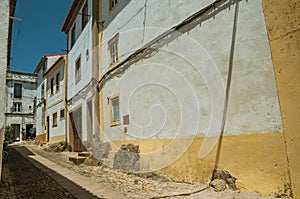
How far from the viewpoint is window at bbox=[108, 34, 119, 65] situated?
1058 cm

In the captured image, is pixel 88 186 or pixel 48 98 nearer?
pixel 88 186

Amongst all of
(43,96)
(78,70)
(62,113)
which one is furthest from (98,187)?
(43,96)

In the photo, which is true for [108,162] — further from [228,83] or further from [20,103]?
[20,103]

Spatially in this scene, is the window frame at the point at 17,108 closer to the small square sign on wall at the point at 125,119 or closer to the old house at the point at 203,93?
the old house at the point at 203,93

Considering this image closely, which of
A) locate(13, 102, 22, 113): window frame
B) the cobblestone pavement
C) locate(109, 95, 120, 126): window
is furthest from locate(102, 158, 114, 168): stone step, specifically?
locate(13, 102, 22, 113): window frame

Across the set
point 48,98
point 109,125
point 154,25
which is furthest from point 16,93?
point 154,25

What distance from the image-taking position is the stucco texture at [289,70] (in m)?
3.75

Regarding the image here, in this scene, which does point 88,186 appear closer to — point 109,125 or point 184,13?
point 109,125

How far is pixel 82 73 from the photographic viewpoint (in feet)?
45.0

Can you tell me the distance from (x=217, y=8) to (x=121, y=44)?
5127mm

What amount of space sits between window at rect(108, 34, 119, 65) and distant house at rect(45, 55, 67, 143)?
703 cm

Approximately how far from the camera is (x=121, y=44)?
10.1 metres

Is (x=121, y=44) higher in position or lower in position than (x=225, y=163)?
higher

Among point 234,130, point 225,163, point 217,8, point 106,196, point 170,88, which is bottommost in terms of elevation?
point 106,196
